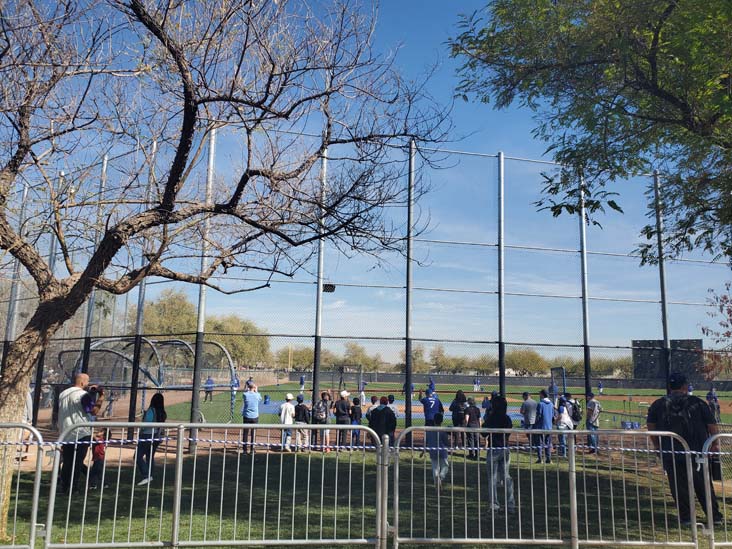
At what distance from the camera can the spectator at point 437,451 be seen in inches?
346

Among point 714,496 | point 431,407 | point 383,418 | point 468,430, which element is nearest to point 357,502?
point 468,430

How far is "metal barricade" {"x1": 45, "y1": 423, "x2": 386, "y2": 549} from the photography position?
586 cm

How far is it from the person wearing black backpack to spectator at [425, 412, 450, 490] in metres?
2.69

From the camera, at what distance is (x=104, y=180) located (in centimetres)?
915

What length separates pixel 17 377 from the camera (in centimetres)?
684

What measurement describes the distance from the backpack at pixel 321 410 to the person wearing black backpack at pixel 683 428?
8105 millimetres

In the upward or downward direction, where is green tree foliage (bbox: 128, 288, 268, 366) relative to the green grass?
upward

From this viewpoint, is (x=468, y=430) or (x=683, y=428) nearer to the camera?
(x=468, y=430)

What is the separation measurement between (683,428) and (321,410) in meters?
8.73

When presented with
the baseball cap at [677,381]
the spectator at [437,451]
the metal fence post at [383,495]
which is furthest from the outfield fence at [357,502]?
the baseball cap at [677,381]

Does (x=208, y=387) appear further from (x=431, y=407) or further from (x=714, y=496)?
(x=714, y=496)

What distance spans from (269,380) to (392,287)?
15.6 meters

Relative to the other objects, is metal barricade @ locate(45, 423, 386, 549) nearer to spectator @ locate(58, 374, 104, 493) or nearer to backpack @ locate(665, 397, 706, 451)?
spectator @ locate(58, 374, 104, 493)

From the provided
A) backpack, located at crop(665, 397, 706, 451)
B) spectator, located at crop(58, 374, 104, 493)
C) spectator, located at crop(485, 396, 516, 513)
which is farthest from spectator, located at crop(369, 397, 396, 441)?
backpack, located at crop(665, 397, 706, 451)
